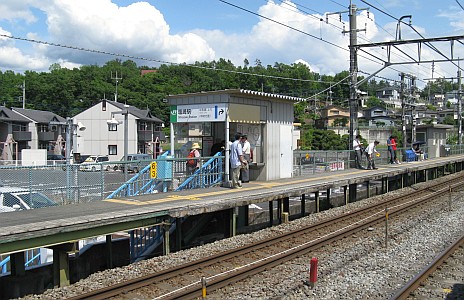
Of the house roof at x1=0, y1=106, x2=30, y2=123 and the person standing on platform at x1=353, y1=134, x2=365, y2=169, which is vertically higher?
the house roof at x1=0, y1=106, x2=30, y2=123

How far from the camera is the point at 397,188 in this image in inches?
1028

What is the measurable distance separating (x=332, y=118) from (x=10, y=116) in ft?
206

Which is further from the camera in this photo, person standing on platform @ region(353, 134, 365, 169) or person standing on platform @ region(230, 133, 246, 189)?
person standing on platform @ region(353, 134, 365, 169)

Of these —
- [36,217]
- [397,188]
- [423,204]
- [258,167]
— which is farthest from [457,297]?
[397,188]

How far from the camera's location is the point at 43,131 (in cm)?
5816

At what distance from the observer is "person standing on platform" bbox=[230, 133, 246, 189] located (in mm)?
13492

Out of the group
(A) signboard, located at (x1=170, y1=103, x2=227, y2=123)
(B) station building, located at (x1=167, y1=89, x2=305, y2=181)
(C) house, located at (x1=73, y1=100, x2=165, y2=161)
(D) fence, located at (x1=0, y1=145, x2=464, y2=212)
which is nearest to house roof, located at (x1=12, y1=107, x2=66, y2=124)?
(C) house, located at (x1=73, y1=100, x2=165, y2=161)

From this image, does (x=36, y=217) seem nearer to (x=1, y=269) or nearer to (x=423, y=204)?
(x=1, y=269)

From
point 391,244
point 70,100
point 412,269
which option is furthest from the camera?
point 70,100

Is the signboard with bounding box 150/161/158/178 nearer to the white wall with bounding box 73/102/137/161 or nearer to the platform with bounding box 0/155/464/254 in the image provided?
the platform with bounding box 0/155/464/254

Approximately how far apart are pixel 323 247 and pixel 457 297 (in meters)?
3.90

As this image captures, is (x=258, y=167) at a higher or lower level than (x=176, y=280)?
higher

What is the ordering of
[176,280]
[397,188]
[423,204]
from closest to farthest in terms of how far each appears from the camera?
[176,280]
[423,204]
[397,188]

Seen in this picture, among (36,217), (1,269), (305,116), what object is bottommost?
(1,269)
